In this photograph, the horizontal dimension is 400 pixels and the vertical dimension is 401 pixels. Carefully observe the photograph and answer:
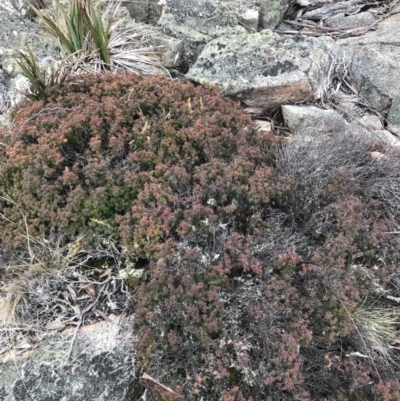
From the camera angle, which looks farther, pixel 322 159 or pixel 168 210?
pixel 322 159

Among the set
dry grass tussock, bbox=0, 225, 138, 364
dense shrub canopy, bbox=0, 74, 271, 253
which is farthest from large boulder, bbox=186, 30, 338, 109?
dry grass tussock, bbox=0, 225, 138, 364

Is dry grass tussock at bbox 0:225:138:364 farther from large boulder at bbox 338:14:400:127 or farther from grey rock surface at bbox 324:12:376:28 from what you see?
grey rock surface at bbox 324:12:376:28

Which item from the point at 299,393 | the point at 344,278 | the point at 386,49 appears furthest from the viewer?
the point at 386,49

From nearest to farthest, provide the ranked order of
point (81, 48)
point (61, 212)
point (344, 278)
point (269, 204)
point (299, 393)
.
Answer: point (299, 393)
point (344, 278)
point (61, 212)
point (269, 204)
point (81, 48)

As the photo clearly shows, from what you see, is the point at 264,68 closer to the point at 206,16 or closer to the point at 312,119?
the point at 312,119

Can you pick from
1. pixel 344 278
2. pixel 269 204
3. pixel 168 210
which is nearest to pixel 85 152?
pixel 168 210

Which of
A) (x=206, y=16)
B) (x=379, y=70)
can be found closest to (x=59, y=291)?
(x=206, y=16)

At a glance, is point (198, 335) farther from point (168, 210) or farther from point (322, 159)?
point (322, 159)

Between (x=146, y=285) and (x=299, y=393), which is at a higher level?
(x=146, y=285)

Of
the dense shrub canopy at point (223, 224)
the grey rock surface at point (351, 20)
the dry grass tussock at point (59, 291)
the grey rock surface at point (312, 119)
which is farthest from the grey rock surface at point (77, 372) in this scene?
the grey rock surface at point (351, 20)
